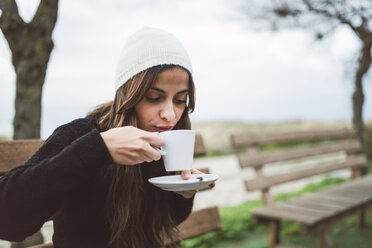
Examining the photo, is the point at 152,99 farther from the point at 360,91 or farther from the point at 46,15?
the point at 360,91

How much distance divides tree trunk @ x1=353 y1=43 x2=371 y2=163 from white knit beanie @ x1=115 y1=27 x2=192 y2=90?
4145 mm

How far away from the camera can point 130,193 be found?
1.28 m

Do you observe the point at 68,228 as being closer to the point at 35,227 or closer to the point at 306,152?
the point at 35,227

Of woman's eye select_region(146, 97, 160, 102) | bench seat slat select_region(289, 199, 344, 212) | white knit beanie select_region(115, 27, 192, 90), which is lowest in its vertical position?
bench seat slat select_region(289, 199, 344, 212)

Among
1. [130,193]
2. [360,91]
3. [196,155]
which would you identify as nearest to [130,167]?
[130,193]

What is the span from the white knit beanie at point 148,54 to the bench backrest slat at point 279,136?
5.15 ft

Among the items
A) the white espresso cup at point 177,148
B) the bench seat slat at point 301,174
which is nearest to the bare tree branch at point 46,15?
the white espresso cup at point 177,148

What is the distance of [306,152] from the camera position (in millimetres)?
3611

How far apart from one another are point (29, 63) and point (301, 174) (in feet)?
9.20

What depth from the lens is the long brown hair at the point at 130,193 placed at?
126 cm

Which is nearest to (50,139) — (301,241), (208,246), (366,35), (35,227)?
(35,227)

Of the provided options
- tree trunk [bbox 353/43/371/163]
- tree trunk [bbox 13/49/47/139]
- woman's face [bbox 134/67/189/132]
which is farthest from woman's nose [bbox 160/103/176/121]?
tree trunk [bbox 353/43/371/163]

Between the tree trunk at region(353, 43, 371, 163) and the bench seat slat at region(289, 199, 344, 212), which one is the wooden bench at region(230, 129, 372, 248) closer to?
the bench seat slat at region(289, 199, 344, 212)

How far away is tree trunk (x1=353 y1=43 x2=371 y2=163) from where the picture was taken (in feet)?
15.2
